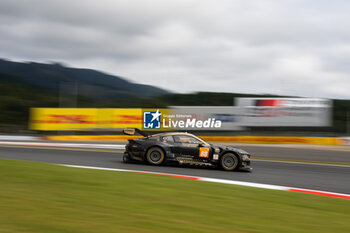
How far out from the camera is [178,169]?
10070mm

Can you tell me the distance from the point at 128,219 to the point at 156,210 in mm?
554

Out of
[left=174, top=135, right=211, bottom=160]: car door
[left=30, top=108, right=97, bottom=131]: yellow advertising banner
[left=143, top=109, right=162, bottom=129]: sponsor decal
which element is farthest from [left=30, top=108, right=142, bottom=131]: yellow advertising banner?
[left=174, top=135, right=211, bottom=160]: car door

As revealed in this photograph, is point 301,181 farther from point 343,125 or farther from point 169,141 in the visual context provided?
point 343,125

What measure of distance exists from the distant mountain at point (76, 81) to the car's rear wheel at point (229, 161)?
16330mm

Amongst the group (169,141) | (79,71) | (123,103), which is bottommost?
(169,141)

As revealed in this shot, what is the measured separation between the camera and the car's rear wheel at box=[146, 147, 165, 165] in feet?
34.5

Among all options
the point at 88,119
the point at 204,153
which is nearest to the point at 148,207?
the point at 204,153

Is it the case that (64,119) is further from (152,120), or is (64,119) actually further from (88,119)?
(152,120)

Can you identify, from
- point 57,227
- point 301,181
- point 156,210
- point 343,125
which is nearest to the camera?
point 57,227

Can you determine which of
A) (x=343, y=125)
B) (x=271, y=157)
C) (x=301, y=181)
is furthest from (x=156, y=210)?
(x=343, y=125)

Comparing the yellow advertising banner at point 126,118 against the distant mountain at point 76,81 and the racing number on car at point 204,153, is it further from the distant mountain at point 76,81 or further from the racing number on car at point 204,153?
the racing number on car at point 204,153

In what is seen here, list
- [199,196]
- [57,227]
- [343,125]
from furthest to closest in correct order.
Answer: [343,125] → [199,196] → [57,227]

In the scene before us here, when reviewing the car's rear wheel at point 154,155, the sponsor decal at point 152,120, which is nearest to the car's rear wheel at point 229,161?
the car's rear wheel at point 154,155

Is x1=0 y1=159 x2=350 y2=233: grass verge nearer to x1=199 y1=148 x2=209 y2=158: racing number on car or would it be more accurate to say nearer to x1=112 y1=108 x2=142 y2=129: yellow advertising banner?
x1=199 y1=148 x2=209 y2=158: racing number on car
